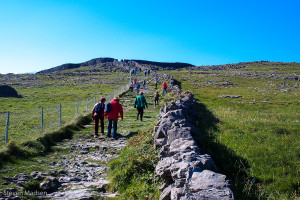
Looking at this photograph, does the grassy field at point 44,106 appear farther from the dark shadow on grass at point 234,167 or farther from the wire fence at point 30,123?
the dark shadow on grass at point 234,167

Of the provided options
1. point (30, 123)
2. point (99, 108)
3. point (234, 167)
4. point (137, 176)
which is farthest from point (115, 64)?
point (234, 167)

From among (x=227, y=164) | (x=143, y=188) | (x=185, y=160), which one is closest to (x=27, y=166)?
(x=143, y=188)

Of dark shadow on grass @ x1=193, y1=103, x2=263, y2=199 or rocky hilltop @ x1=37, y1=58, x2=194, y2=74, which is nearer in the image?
dark shadow on grass @ x1=193, y1=103, x2=263, y2=199

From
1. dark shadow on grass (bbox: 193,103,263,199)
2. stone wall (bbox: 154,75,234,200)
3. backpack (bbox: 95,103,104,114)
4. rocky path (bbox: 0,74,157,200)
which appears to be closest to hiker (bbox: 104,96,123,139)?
backpack (bbox: 95,103,104,114)

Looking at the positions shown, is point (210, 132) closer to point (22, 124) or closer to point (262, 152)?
point (262, 152)

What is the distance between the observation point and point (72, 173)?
7570 millimetres

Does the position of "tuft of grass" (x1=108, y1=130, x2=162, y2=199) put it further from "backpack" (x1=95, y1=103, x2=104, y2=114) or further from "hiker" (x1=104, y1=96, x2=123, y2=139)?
"backpack" (x1=95, y1=103, x2=104, y2=114)

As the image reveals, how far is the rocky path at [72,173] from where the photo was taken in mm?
6004

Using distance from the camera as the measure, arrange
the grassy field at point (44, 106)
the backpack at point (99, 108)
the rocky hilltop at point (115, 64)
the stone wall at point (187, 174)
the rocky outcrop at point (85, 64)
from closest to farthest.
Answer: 1. the stone wall at point (187, 174)
2. the backpack at point (99, 108)
3. the grassy field at point (44, 106)
4. the rocky hilltop at point (115, 64)
5. the rocky outcrop at point (85, 64)

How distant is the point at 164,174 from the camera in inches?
210

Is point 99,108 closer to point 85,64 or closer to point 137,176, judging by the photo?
point 137,176

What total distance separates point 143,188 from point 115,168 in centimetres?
215

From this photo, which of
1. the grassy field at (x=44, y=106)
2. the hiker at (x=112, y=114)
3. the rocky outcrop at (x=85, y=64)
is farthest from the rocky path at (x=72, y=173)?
the rocky outcrop at (x=85, y=64)

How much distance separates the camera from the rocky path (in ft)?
19.7
